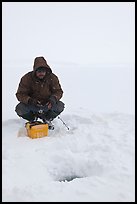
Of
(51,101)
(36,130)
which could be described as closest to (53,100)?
(51,101)

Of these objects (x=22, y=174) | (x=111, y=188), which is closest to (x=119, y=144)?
(x=111, y=188)

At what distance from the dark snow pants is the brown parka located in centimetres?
15

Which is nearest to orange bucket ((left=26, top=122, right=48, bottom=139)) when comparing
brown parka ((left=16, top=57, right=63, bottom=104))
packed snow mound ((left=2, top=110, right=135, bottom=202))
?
packed snow mound ((left=2, top=110, right=135, bottom=202))

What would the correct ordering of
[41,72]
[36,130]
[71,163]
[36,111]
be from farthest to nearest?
[36,111] < [41,72] < [36,130] < [71,163]

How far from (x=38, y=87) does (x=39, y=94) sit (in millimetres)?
133

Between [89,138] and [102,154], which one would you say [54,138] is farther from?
[102,154]

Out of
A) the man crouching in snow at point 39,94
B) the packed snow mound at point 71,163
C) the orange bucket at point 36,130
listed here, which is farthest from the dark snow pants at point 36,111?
the orange bucket at point 36,130

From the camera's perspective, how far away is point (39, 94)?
5.36 m

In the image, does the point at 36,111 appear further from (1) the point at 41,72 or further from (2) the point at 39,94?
(1) the point at 41,72

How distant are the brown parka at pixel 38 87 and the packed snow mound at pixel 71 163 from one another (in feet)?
1.89

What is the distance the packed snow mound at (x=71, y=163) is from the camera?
322 cm

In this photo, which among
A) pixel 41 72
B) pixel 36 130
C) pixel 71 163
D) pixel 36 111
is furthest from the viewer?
pixel 36 111

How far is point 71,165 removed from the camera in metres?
3.95

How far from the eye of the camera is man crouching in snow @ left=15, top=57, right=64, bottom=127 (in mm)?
5172
